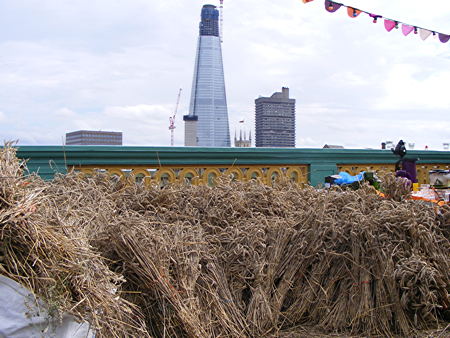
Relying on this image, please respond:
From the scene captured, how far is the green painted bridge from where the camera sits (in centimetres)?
573

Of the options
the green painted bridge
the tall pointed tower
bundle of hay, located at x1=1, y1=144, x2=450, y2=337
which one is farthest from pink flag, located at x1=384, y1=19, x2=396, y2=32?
the tall pointed tower

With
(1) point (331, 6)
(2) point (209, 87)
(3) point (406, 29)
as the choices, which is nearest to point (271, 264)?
(1) point (331, 6)

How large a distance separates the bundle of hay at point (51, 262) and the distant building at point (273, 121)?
1425cm

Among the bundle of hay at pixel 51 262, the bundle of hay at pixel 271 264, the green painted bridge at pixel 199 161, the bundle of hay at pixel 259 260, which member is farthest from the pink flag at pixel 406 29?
the bundle of hay at pixel 51 262

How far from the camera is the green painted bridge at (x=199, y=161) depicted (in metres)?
5.73

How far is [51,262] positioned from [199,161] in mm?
4489

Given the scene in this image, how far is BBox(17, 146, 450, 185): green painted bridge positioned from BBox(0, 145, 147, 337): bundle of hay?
2802 millimetres

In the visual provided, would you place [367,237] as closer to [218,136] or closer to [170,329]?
[170,329]

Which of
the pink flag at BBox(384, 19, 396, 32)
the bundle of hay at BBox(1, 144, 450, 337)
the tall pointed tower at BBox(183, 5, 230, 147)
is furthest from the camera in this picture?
the tall pointed tower at BBox(183, 5, 230, 147)

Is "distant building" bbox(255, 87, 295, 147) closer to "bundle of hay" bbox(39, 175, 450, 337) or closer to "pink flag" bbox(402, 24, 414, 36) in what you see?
"pink flag" bbox(402, 24, 414, 36)

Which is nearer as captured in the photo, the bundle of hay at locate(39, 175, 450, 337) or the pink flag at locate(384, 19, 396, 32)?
the bundle of hay at locate(39, 175, 450, 337)

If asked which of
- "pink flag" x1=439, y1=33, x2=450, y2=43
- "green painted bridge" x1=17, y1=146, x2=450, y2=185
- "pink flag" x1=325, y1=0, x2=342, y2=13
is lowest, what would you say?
"green painted bridge" x1=17, y1=146, x2=450, y2=185

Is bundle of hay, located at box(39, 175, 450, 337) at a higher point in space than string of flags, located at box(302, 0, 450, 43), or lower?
lower

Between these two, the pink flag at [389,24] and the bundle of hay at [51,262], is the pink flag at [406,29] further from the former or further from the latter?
the bundle of hay at [51,262]
